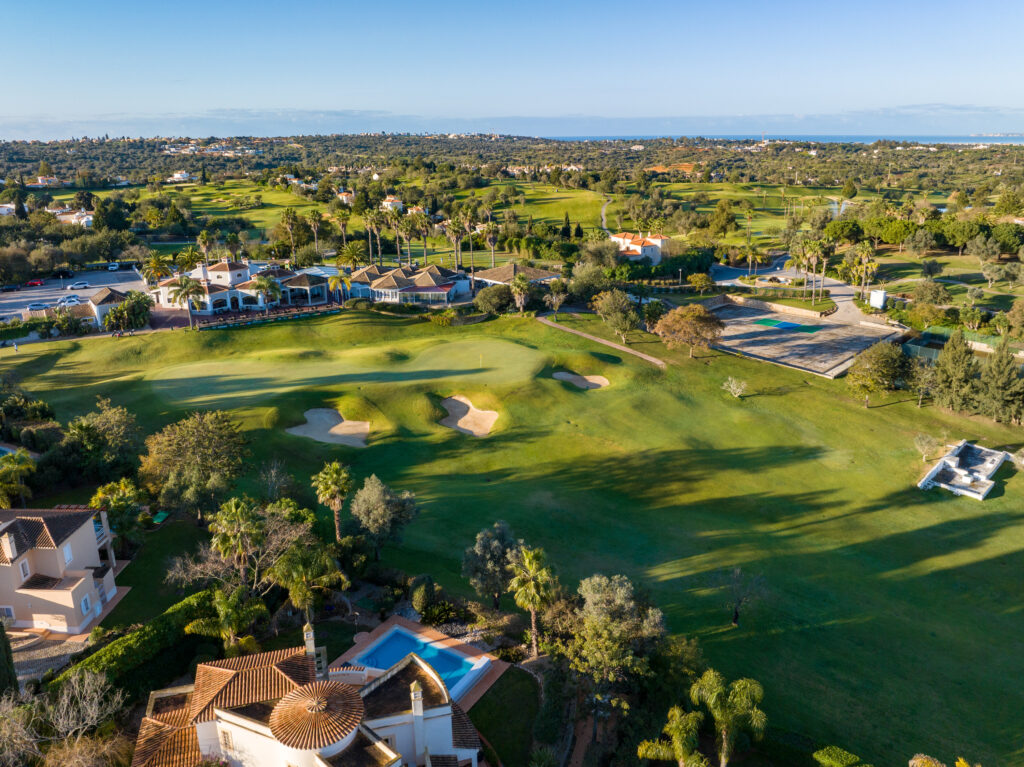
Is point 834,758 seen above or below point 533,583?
below

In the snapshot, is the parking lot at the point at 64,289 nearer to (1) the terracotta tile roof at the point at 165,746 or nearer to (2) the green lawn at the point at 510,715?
(1) the terracotta tile roof at the point at 165,746

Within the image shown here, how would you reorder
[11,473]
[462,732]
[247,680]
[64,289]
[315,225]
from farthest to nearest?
[315,225]
[64,289]
[11,473]
[462,732]
[247,680]

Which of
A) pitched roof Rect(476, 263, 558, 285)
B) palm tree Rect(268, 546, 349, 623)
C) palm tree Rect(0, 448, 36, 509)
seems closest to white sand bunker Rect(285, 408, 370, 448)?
palm tree Rect(0, 448, 36, 509)

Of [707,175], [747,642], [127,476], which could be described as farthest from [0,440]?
[707,175]

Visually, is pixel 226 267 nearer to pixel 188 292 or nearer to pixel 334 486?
pixel 188 292

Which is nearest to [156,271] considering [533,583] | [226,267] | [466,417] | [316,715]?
[226,267]

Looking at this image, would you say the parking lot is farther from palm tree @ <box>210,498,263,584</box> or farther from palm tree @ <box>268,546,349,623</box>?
palm tree @ <box>268,546,349,623</box>

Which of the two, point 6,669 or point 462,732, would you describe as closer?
point 462,732
